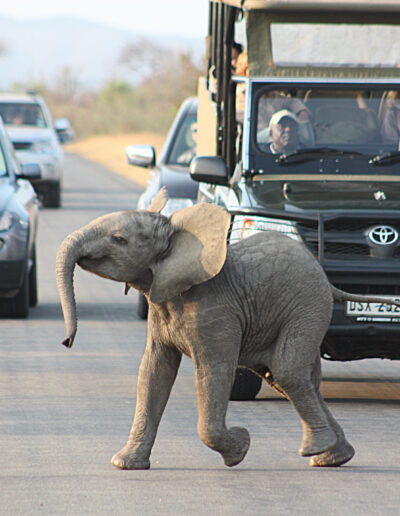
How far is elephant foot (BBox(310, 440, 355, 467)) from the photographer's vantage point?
22.2 ft

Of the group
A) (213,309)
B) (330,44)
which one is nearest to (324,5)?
(330,44)

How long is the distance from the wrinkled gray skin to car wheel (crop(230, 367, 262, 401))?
4.83ft

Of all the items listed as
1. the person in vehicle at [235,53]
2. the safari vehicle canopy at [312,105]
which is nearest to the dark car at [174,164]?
the person in vehicle at [235,53]

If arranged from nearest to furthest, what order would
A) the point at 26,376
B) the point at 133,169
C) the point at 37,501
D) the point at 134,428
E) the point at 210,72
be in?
the point at 37,501
the point at 134,428
the point at 26,376
the point at 210,72
the point at 133,169

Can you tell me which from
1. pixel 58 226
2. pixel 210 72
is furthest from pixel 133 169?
pixel 210 72

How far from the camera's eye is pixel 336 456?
6.76m

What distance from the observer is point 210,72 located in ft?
39.9

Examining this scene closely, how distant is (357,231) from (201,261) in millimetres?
2306

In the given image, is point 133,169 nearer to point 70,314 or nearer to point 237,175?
point 237,175

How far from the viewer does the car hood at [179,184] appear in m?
13.1

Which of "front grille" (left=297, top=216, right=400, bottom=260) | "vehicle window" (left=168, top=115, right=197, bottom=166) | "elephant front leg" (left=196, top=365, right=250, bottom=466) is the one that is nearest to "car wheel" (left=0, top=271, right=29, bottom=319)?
"vehicle window" (left=168, top=115, right=197, bottom=166)

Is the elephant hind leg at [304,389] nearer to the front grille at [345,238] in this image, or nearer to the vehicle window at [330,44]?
the front grille at [345,238]

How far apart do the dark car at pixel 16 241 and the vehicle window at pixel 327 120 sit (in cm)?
284

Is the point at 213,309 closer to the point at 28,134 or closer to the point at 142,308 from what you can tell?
the point at 142,308
